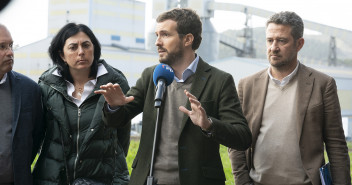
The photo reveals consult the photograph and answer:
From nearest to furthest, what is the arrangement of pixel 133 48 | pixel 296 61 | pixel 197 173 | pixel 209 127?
pixel 209 127, pixel 197 173, pixel 296 61, pixel 133 48

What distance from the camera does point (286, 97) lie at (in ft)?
8.47

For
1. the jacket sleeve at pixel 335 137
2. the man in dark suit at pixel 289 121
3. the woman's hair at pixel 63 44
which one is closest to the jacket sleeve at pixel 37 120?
the woman's hair at pixel 63 44

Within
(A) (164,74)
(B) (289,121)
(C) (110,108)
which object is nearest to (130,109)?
(C) (110,108)

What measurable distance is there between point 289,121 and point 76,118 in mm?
1108

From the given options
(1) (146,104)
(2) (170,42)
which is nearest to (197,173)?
(1) (146,104)

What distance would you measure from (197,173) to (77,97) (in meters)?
0.84

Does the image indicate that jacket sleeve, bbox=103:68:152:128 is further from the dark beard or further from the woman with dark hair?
the woman with dark hair

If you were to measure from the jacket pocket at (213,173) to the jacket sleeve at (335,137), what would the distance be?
26.7 inches

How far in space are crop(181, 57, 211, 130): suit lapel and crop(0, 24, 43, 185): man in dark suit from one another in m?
0.85

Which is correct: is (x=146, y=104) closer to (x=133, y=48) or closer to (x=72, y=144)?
(x=72, y=144)

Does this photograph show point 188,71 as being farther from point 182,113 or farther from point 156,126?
point 156,126

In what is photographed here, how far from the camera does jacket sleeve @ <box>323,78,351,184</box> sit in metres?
2.48

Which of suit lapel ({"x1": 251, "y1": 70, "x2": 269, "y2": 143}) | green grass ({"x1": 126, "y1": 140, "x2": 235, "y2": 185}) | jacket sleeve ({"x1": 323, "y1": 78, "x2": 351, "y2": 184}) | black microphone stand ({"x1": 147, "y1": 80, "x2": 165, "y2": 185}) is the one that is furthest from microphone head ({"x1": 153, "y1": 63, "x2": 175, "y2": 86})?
green grass ({"x1": 126, "y1": 140, "x2": 235, "y2": 185})

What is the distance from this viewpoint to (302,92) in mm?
2543
